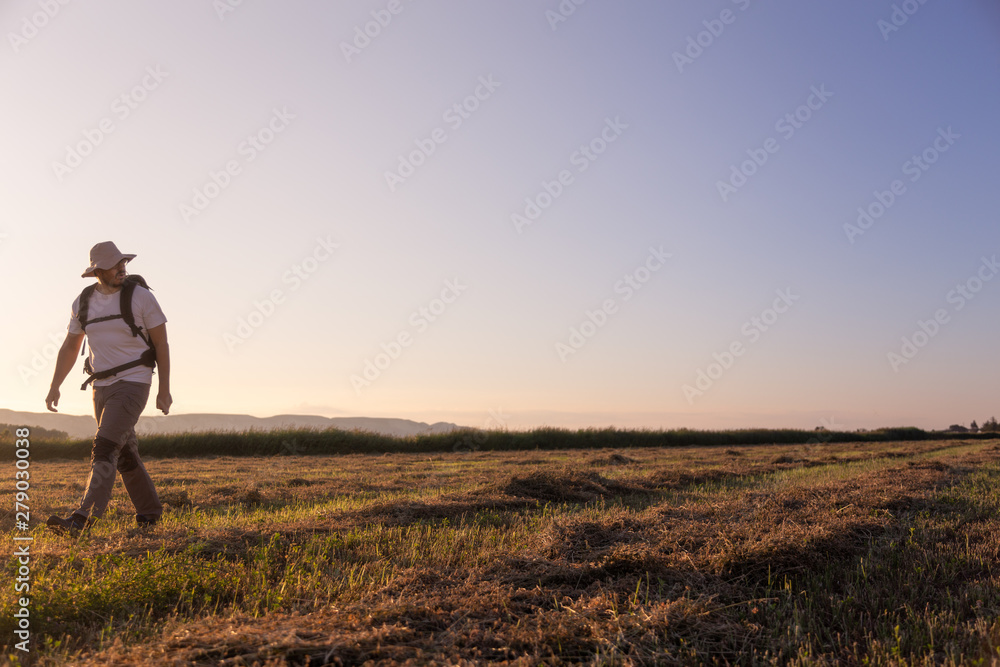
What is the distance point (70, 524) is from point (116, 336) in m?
1.62

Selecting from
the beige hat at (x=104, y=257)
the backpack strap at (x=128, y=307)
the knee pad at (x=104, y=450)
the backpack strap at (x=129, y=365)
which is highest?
the beige hat at (x=104, y=257)

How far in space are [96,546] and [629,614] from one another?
12.7 feet

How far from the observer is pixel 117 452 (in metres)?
5.57

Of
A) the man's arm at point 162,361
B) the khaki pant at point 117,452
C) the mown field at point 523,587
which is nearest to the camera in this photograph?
the mown field at point 523,587

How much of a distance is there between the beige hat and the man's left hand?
1.22m

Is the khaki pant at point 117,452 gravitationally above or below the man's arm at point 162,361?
below

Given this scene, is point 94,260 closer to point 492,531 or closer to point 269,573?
point 269,573

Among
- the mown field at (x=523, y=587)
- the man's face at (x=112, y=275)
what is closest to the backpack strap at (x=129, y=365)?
the man's face at (x=112, y=275)

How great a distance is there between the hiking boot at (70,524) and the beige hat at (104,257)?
2.12 metres

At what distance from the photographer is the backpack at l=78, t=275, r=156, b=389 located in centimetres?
567

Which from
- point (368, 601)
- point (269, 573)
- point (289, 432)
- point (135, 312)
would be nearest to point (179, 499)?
point (135, 312)

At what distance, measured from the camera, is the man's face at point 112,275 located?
5.68m

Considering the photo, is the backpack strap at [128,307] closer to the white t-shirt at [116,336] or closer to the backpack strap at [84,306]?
the white t-shirt at [116,336]

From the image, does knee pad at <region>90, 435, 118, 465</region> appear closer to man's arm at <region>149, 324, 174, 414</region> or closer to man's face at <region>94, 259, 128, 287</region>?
man's arm at <region>149, 324, 174, 414</region>
